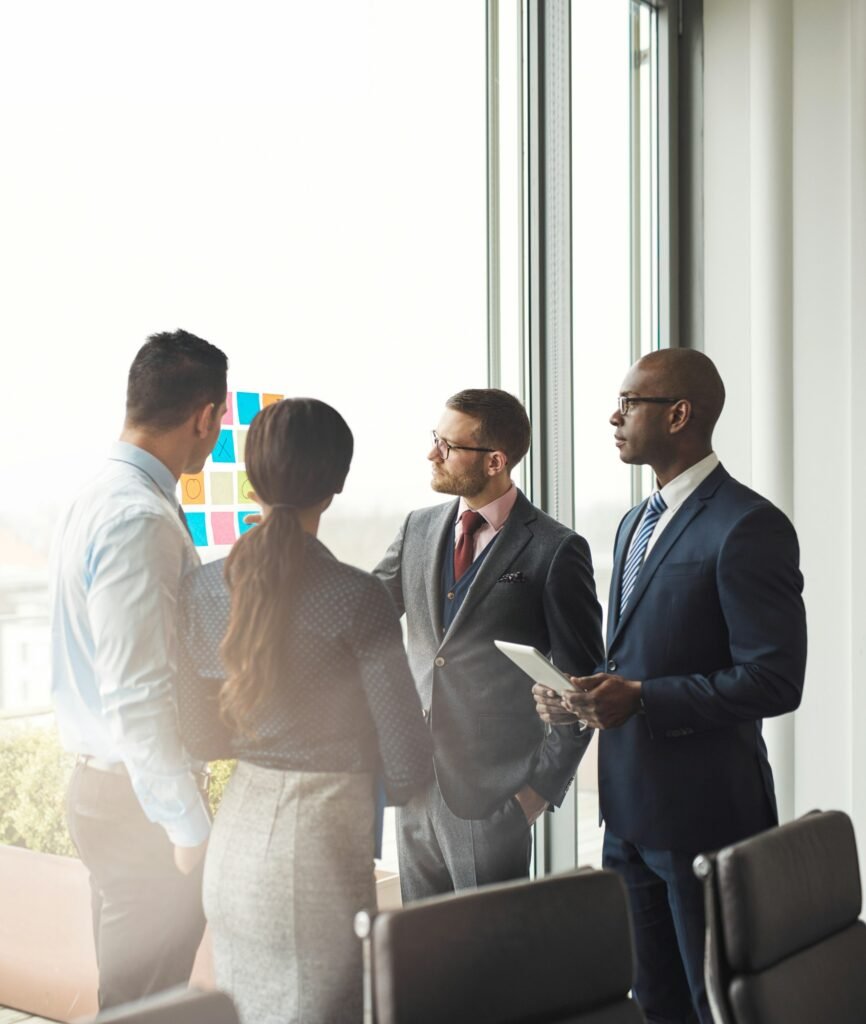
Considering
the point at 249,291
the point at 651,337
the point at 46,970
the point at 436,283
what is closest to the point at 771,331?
the point at 651,337

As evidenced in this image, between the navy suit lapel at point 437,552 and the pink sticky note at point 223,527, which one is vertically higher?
the pink sticky note at point 223,527

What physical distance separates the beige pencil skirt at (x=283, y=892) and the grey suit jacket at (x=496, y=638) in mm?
542

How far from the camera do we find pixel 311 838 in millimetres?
2137

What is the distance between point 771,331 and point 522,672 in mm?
2525

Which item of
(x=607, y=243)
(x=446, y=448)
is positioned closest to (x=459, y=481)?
(x=446, y=448)

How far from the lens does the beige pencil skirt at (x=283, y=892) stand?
2.14 meters

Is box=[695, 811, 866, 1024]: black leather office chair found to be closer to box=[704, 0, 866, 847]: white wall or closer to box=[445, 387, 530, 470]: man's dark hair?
box=[445, 387, 530, 470]: man's dark hair

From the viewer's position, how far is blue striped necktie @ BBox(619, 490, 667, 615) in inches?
124

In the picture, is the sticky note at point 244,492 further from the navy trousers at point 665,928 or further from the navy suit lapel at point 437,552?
the navy trousers at point 665,928

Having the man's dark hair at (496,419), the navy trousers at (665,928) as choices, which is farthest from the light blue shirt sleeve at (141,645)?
the navy trousers at (665,928)

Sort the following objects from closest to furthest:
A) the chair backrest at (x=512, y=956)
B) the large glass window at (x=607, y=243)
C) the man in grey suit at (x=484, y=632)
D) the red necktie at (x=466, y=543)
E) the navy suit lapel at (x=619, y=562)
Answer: the chair backrest at (x=512, y=956)
the man in grey suit at (x=484, y=632)
the red necktie at (x=466, y=543)
the navy suit lapel at (x=619, y=562)
the large glass window at (x=607, y=243)

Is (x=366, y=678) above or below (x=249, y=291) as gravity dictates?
below

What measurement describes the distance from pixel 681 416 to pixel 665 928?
4.49 feet

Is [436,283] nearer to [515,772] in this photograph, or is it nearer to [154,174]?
[154,174]
